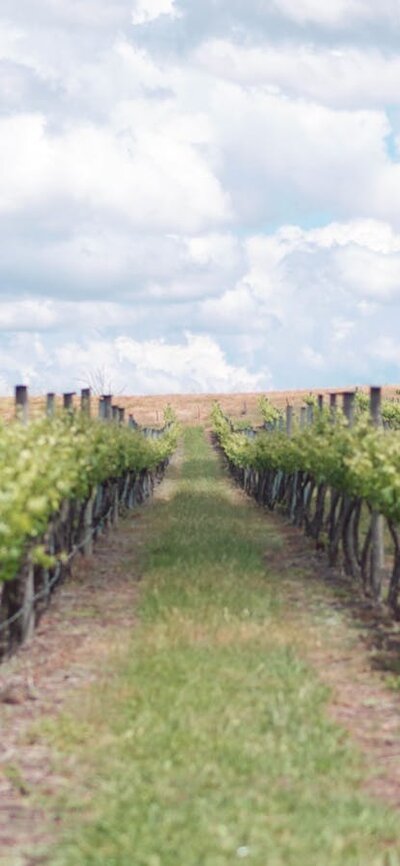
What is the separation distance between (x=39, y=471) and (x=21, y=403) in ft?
18.8

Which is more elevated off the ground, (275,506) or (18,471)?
(18,471)

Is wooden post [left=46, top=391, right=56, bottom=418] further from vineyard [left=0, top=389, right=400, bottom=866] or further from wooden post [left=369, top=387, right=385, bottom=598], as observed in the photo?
wooden post [left=369, top=387, right=385, bottom=598]

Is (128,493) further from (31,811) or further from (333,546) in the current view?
(31,811)

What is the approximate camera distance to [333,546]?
20875mm

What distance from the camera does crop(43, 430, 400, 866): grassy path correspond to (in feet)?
24.3

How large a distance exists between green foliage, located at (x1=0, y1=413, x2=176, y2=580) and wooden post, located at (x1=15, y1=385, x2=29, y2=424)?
0.36 m

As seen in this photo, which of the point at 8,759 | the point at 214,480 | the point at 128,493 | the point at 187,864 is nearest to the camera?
the point at 187,864

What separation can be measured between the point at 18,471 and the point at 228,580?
5394mm

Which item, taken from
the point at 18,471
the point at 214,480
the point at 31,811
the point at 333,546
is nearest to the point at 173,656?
the point at 18,471

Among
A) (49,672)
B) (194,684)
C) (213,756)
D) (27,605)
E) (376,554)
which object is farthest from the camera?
(376,554)

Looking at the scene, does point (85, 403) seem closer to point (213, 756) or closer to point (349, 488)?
point (349, 488)

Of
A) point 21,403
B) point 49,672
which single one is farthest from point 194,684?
point 21,403

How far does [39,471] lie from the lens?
1308 centimetres

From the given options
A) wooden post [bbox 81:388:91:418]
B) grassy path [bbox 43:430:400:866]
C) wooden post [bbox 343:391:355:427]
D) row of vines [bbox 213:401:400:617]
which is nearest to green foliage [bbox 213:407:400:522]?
row of vines [bbox 213:401:400:617]
